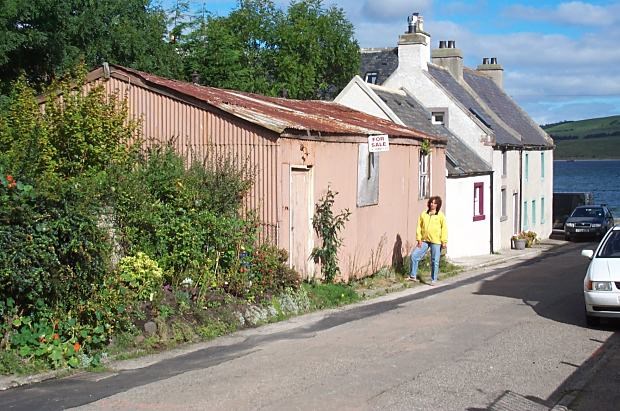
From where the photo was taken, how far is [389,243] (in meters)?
20.4

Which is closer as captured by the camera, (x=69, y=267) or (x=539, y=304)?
(x=69, y=267)

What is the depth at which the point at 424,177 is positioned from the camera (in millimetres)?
23172

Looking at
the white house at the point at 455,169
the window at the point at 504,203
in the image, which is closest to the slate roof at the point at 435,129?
the white house at the point at 455,169

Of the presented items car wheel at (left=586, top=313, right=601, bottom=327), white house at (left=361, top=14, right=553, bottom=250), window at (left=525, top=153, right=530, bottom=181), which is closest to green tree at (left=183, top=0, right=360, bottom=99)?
white house at (left=361, top=14, right=553, bottom=250)

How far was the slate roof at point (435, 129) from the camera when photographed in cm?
3009

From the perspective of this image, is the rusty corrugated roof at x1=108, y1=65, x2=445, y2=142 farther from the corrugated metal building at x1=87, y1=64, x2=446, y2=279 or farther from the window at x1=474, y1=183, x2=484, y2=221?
the window at x1=474, y1=183, x2=484, y2=221

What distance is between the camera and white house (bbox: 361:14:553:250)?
35.0 metres

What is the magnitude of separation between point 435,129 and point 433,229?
14.0m

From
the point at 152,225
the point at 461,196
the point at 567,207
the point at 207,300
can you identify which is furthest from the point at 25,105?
the point at 567,207

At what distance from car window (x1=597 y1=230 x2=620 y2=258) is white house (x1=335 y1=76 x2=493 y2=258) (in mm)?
13237

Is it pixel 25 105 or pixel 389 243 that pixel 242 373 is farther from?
pixel 389 243

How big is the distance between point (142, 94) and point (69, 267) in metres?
7.27

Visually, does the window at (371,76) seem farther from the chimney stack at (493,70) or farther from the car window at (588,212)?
the car window at (588,212)

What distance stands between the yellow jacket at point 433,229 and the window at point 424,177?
3.43 m
